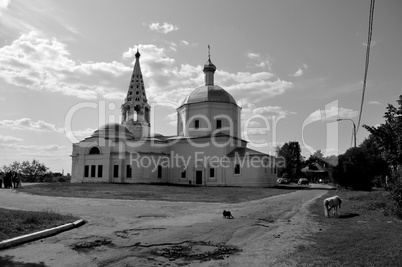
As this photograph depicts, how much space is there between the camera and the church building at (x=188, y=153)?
1639 inches

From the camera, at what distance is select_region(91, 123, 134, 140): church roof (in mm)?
45750

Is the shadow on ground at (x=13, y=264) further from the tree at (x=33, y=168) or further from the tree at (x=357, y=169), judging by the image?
the tree at (x=33, y=168)

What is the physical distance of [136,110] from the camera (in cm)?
5281

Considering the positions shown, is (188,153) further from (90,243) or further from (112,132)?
(90,243)

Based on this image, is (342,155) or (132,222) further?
(342,155)

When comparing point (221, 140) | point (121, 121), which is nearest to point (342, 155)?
point (221, 140)

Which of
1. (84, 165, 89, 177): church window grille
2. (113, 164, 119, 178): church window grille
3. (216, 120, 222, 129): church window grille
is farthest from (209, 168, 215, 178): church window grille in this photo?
(84, 165, 89, 177): church window grille

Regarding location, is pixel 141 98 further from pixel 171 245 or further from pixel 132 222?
pixel 171 245

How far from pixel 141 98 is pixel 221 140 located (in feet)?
56.5

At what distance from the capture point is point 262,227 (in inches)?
414

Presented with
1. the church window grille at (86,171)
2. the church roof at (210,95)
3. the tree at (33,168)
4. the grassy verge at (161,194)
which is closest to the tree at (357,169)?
the grassy verge at (161,194)

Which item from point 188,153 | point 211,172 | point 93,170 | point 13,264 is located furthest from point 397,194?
point 93,170

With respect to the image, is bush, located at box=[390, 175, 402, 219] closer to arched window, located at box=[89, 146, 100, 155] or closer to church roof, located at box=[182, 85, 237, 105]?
church roof, located at box=[182, 85, 237, 105]

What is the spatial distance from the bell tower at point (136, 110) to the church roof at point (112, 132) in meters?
4.20
